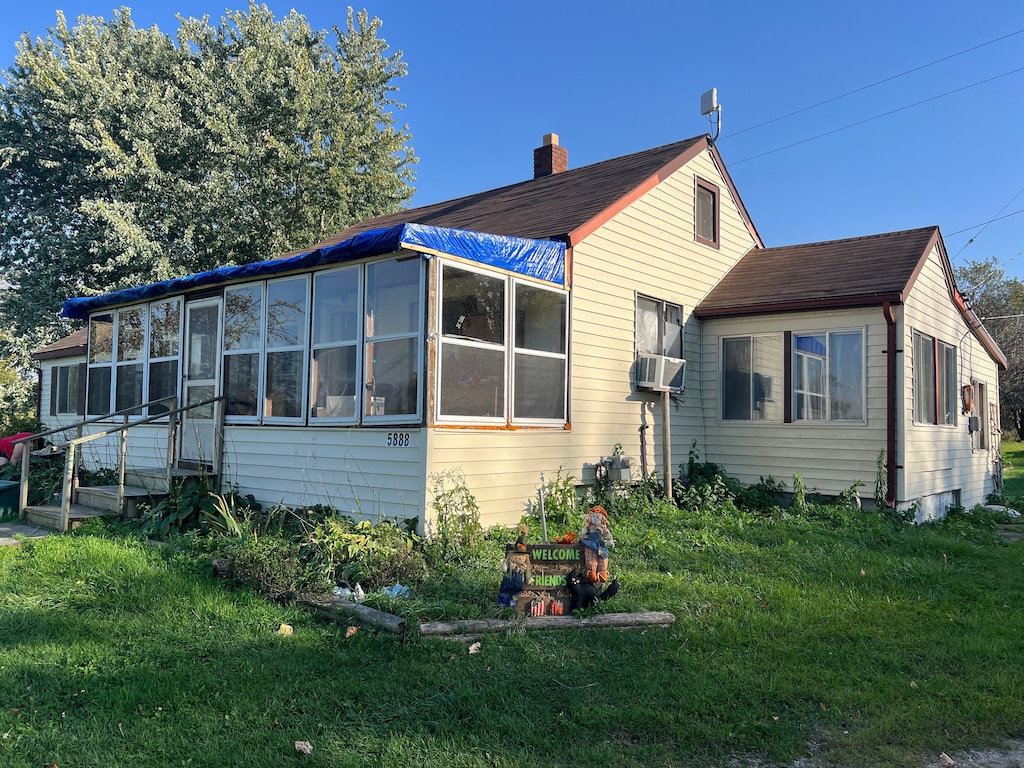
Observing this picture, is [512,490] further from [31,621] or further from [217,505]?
[31,621]

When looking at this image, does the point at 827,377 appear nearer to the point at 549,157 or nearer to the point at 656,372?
the point at 656,372

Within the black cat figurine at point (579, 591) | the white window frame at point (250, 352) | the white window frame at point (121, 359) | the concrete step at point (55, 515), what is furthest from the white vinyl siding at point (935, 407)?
the concrete step at point (55, 515)

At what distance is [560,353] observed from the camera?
882 centimetres

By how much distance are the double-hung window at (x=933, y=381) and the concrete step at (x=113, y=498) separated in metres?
10.1

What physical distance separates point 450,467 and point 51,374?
16647mm

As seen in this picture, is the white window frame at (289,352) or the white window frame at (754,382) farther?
the white window frame at (754,382)

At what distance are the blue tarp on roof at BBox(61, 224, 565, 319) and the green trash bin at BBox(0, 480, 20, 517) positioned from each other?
289 cm

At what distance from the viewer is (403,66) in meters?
25.2

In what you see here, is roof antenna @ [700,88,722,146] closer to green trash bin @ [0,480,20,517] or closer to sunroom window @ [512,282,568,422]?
sunroom window @ [512,282,568,422]

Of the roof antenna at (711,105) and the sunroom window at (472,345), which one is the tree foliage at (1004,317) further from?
the sunroom window at (472,345)

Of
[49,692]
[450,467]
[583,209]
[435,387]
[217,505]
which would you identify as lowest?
[49,692]

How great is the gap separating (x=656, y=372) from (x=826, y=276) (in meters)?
3.16

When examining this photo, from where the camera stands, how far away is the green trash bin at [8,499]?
9.03m

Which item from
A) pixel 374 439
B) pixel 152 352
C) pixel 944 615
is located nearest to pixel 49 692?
pixel 374 439
